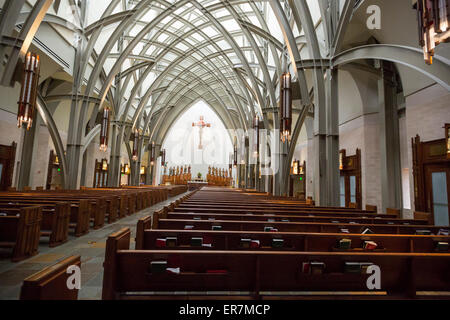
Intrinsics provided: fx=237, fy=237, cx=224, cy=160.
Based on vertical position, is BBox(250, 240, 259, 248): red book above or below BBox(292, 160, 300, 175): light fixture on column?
below

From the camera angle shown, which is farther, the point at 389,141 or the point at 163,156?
the point at 163,156

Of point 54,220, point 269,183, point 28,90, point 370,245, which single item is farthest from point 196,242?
point 269,183

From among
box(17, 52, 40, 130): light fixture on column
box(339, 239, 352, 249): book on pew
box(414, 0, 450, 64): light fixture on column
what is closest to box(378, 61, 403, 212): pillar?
box(414, 0, 450, 64): light fixture on column

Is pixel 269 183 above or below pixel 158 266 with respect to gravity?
above

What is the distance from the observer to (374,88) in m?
10.5

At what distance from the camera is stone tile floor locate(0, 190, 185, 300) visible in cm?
250

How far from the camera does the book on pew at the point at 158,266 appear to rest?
5.20 ft

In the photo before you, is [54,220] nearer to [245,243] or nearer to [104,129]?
[245,243]

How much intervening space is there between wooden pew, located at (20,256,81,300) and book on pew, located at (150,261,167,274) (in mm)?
437

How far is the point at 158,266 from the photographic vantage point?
62.4 inches

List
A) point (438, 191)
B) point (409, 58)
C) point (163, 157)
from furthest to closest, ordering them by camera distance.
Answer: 1. point (163, 157)
2. point (438, 191)
3. point (409, 58)

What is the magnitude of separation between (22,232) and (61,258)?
682 mm

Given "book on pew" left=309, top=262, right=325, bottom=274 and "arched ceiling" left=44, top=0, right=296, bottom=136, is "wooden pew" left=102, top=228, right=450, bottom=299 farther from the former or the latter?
"arched ceiling" left=44, top=0, right=296, bottom=136
